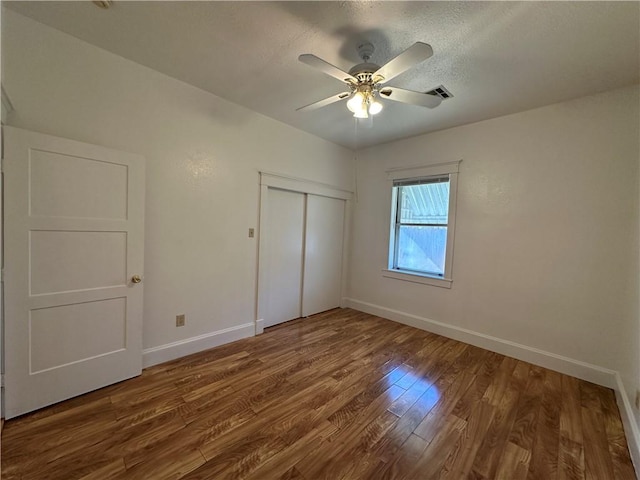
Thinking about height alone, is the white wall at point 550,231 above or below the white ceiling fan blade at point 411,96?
below

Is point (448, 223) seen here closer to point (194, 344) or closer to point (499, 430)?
point (499, 430)

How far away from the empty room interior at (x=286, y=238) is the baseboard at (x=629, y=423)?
0.08 feet

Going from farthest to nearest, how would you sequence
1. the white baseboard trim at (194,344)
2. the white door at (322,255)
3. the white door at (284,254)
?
the white door at (322,255), the white door at (284,254), the white baseboard trim at (194,344)

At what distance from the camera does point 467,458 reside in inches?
→ 63.5

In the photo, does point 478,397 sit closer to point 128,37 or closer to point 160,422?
point 160,422

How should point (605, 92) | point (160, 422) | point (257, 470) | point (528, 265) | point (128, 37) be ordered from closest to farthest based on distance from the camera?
1. point (257, 470)
2. point (160, 422)
3. point (128, 37)
4. point (605, 92)
5. point (528, 265)

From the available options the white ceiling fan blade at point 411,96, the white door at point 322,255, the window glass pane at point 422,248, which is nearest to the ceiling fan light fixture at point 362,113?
the white ceiling fan blade at point 411,96

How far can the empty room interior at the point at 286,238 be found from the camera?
1.67 metres

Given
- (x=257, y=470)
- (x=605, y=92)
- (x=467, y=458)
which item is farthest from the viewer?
(x=605, y=92)

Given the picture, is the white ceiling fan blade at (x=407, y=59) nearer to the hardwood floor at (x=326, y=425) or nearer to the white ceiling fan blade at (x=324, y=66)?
the white ceiling fan blade at (x=324, y=66)

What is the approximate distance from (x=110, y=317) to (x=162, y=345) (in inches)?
23.4

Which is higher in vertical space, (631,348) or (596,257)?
(596,257)

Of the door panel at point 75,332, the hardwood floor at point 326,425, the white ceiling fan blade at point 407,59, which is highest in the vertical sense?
the white ceiling fan blade at point 407,59

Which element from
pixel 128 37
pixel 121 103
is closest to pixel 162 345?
pixel 121 103
